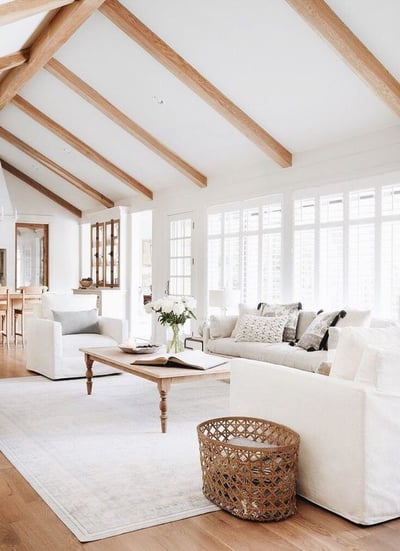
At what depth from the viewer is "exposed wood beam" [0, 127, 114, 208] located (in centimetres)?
993

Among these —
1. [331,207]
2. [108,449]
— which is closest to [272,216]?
[331,207]

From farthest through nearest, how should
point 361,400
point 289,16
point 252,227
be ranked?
point 252,227, point 289,16, point 361,400

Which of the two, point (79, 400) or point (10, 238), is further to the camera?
point (10, 238)

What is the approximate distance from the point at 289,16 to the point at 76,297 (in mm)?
3691

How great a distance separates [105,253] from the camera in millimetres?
11266

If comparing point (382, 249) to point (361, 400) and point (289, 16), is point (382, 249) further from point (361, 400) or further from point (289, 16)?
point (361, 400)

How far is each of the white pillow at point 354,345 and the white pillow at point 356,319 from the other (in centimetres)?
236

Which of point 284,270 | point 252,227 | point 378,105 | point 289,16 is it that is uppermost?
point 289,16

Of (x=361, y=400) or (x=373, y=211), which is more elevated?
(x=373, y=211)

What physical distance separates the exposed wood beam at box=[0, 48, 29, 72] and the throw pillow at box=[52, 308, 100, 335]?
2812 millimetres

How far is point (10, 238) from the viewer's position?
466 inches

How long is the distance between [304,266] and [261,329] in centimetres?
102

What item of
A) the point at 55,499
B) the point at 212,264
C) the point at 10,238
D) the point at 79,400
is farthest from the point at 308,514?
the point at 10,238

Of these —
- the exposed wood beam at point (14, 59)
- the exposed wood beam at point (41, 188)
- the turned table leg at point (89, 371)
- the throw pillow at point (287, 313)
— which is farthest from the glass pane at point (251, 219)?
the exposed wood beam at point (41, 188)
